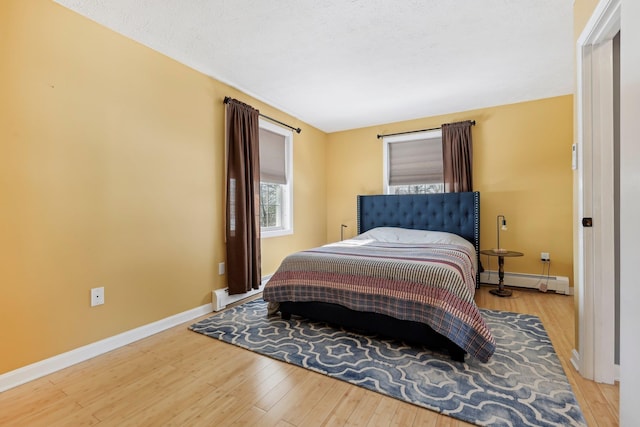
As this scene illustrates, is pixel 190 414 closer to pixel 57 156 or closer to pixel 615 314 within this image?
pixel 57 156

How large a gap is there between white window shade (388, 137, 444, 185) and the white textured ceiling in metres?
0.82

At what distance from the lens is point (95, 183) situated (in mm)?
2213

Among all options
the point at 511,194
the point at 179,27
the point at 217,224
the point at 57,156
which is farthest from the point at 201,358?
the point at 511,194

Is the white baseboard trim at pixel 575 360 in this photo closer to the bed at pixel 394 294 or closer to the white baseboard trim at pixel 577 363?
the white baseboard trim at pixel 577 363

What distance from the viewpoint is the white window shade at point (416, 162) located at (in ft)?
14.3

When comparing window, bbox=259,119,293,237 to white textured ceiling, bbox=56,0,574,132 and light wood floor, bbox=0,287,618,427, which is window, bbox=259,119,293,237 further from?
light wood floor, bbox=0,287,618,427

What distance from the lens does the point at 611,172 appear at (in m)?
1.71

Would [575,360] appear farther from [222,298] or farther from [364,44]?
[222,298]

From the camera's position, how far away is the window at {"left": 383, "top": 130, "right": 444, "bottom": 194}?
4355mm

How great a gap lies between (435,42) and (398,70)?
526 millimetres

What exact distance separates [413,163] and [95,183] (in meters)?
4.00

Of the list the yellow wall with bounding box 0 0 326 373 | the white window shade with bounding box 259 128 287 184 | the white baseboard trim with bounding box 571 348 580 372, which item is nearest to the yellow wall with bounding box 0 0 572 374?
the yellow wall with bounding box 0 0 326 373

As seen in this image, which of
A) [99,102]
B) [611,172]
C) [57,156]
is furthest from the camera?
[99,102]

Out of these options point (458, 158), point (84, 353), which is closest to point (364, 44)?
point (458, 158)
